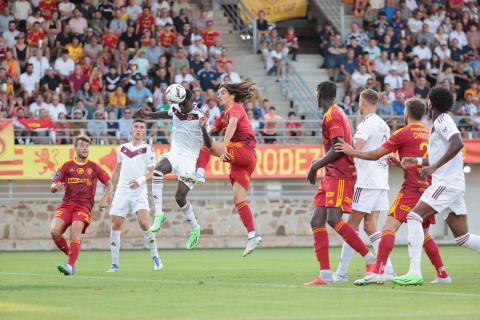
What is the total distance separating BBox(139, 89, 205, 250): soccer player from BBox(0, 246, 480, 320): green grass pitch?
0.85 metres

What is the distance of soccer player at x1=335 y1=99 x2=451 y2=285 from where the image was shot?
570 inches

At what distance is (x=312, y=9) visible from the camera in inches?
1524

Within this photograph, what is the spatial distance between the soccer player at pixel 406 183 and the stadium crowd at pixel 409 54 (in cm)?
1747

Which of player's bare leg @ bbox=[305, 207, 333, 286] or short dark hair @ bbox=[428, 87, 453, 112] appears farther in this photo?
player's bare leg @ bbox=[305, 207, 333, 286]

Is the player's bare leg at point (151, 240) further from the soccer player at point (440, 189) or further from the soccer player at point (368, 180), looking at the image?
the soccer player at point (440, 189)

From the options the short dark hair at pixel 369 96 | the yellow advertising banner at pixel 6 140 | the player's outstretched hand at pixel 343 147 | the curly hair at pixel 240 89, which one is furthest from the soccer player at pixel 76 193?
the yellow advertising banner at pixel 6 140

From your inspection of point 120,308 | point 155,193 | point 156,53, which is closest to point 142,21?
point 156,53

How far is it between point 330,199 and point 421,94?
2002 centimetres

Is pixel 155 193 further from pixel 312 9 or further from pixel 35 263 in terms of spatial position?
pixel 312 9

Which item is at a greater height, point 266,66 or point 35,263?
point 266,66

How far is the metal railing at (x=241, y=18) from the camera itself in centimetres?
3597

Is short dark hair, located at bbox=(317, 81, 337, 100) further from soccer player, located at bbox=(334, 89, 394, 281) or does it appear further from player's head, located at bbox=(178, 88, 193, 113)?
player's head, located at bbox=(178, 88, 193, 113)

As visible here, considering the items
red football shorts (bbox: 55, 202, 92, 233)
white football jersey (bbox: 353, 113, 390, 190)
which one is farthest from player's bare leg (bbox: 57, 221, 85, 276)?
white football jersey (bbox: 353, 113, 390, 190)

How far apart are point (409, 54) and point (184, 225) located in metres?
10.1
